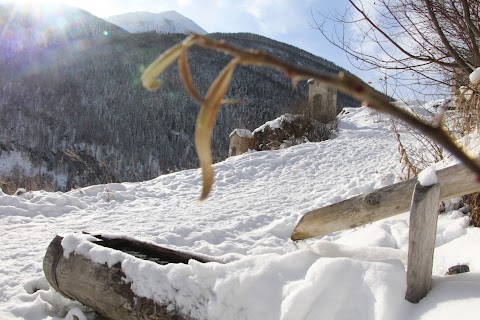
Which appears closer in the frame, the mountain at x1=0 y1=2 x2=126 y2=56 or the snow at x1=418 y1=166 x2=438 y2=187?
the snow at x1=418 y1=166 x2=438 y2=187

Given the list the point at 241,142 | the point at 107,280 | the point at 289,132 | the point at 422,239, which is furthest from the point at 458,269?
the point at 289,132

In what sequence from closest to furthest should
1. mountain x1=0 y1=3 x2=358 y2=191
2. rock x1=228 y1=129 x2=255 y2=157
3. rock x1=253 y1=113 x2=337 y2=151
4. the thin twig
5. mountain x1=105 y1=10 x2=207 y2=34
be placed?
the thin twig → rock x1=228 y1=129 x2=255 y2=157 → rock x1=253 y1=113 x2=337 y2=151 → mountain x1=0 y1=3 x2=358 y2=191 → mountain x1=105 y1=10 x2=207 y2=34

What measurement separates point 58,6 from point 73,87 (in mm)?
11651

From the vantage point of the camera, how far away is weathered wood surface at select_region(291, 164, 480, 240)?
1.79 m

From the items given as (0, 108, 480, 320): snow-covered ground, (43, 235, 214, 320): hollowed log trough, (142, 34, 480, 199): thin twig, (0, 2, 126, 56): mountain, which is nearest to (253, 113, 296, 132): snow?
(0, 108, 480, 320): snow-covered ground

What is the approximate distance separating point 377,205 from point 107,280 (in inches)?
54.4

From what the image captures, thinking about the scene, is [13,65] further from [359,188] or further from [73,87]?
[359,188]

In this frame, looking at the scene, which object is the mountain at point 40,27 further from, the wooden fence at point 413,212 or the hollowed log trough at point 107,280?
the wooden fence at point 413,212

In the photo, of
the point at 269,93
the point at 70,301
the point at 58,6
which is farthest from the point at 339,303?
the point at 58,6

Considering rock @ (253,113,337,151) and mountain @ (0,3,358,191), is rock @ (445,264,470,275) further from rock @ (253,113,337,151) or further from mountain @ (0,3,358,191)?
mountain @ (0,3,358,191)

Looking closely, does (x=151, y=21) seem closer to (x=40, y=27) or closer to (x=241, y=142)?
(x=40, y=27)

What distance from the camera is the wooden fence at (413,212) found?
1.55 meters

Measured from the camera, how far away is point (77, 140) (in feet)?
118

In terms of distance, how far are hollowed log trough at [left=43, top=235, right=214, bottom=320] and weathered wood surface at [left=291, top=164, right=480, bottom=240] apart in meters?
0.67
